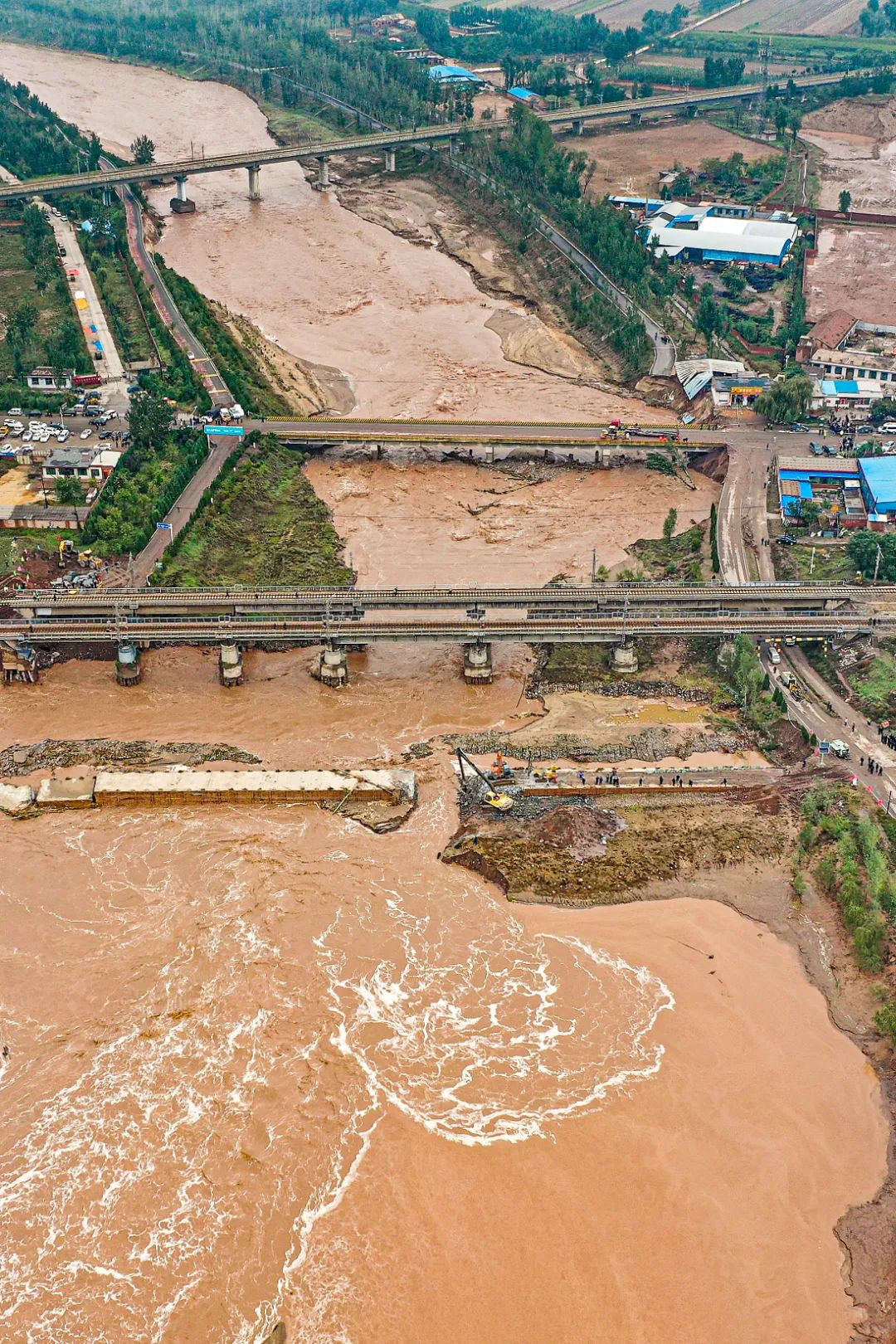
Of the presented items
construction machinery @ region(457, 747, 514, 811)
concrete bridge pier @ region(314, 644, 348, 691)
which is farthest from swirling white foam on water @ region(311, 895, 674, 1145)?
concrete bridge pier @ region(314, 644, 348, 691)

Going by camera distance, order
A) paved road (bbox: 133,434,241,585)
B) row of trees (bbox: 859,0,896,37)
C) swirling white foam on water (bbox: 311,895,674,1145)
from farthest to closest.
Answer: row of trees (bbox: 859,0,896,37), paved road (bbox: 133,434,241,585), swirling white foam on water (bbox: 311,895,674,1145)

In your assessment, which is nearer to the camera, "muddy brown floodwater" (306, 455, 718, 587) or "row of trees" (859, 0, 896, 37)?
"muddy brown floodwater" (306, 455, 718, 587)

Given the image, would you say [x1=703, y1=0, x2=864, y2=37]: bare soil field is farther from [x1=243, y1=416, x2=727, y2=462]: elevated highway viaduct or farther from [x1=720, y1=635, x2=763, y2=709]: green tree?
[x1=720, y1=635, x2=763, y2=709]: green tree

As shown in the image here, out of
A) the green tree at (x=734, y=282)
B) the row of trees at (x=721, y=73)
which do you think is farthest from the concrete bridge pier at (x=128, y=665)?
the row of trees at (x=721, y=73)

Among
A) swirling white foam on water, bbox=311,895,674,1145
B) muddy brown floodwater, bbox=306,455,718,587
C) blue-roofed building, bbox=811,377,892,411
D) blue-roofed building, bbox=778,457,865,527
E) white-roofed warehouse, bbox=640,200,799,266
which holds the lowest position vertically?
muddy brown floodwater, bbox=306,455,718,587

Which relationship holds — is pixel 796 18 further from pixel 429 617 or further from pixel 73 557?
pixel 73 557

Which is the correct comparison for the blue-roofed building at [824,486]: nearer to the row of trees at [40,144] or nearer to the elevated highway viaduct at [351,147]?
the elevated highway viaduct at [351,147]

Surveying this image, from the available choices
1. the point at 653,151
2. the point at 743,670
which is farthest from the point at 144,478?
the point at 653,151
